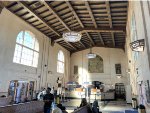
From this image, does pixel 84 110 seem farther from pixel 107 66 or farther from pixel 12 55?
pixel 107 66

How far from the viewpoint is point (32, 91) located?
36.0ft

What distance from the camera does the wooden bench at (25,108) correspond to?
389cm

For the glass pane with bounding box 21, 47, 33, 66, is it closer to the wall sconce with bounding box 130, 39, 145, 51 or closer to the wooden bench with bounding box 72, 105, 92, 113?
the wooden bench with bounding box 72, 105, 92, 113

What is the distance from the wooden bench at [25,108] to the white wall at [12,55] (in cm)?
411

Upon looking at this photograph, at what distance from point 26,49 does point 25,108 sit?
22.3 feet

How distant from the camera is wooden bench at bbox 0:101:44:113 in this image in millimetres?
3887

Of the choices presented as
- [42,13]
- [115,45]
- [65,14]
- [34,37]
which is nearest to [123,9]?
[65,14]

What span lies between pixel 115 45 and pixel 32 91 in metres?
10.5

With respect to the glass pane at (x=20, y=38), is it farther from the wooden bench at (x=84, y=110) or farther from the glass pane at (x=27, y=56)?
the wooden bench at (x=84, y=110)

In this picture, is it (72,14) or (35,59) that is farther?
(35,59)

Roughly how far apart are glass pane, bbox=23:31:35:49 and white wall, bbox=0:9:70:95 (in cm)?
37

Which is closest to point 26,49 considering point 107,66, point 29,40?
point 29,40

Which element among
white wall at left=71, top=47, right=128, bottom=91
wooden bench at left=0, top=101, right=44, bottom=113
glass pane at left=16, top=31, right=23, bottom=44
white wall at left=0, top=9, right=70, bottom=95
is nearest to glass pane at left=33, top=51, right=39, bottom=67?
white wall at left=0, top=9, right=70, bottom=95

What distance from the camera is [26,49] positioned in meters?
10.7
